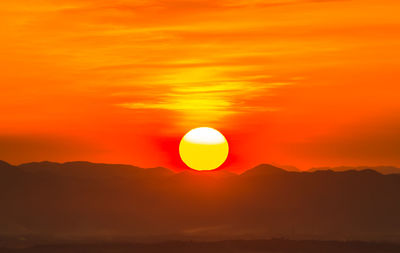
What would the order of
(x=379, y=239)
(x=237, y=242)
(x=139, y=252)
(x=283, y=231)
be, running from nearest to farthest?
(x=139, y=252), (x=237, y=242), (x=379, y=239), (x=283, y=231)

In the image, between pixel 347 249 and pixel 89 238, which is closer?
pixel 347 249

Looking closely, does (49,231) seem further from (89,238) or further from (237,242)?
(237,242)

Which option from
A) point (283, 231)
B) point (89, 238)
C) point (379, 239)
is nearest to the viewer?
point (379, 239)

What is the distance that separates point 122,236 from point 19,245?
47.8m

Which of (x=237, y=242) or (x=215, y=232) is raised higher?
(x=215, y=232)

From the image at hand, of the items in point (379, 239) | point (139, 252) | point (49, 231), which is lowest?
point (139, 252)

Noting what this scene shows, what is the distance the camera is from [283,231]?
19838 cm

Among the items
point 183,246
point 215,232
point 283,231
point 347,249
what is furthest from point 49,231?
point 347,249

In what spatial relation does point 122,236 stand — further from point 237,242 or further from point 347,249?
point 347,249

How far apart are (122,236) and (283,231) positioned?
34.6 meters

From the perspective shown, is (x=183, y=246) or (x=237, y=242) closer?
(x=183, y=246)

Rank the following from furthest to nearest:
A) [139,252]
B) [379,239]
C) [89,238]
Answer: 1. [89,238]
2. [379,239]
3. [139,252]

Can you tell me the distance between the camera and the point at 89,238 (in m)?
186

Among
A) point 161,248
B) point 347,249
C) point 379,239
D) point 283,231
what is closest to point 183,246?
point 161,248
